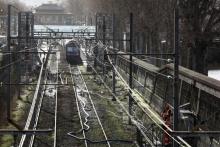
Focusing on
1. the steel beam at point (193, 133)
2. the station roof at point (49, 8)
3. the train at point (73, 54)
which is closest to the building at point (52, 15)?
the station roof at point (49, 8)

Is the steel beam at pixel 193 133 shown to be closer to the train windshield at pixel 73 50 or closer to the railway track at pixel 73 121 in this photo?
the railway track at pixel 73 121

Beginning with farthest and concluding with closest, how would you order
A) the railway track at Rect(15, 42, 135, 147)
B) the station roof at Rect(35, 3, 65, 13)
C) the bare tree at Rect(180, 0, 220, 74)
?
the station roof at Rect(35, 3, 65, 13), the bare tree at Rect(180, 0, 220, 74), the railway track at Rect(15, 42, 135, 147)

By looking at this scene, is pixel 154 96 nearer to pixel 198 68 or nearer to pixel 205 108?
pixel 198 68

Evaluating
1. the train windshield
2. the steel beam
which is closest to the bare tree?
the steel beam

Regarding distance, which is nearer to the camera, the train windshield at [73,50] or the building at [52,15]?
the train windshield at [73,50]

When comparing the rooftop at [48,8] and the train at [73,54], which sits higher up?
the rooftop at [48,8]

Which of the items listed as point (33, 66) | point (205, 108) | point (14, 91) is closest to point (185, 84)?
point (205, 108)

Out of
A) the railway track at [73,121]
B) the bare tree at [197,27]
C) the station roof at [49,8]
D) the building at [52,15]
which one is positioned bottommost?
the railway track at [73,121]

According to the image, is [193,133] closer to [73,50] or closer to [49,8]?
[73,50]

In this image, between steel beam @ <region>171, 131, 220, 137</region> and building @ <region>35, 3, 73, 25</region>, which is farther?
building @ <region>35, 3, 73, 25</region>

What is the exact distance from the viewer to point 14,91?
3094cm

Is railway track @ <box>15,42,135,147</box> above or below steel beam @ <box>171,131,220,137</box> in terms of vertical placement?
below

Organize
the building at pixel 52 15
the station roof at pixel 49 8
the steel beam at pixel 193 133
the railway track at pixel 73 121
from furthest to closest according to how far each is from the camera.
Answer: the station roof at pixel 49 8, the building at pixel 52 15, the railway track at pixel 73 121, the steel beam at pixel 193 133

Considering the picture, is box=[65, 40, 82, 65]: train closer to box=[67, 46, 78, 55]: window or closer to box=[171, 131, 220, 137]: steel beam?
box=[67, 46, 78, 55]: window
